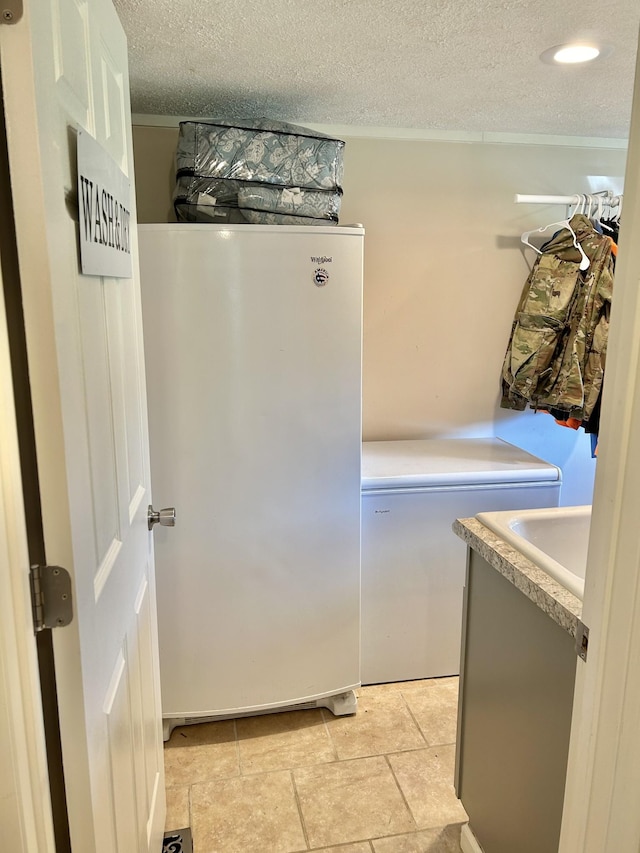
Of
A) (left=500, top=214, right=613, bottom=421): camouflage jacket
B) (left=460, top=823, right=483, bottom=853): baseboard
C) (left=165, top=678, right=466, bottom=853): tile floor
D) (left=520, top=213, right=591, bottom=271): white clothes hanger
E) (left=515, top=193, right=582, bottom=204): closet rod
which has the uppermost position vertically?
(left=515, top=193, right=582, bottom=204): closet rod

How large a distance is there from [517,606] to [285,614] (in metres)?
0.97

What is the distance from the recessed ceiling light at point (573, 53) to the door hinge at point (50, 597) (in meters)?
1.78

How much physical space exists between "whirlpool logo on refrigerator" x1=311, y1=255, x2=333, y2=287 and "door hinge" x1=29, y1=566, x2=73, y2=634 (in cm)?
131

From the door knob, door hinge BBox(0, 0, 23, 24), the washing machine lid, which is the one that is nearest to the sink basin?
the washing machine lid

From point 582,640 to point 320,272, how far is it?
133 centimetres

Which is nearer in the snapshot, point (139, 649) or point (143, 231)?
point (139, 649)

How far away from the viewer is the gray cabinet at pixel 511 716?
47.1 inches

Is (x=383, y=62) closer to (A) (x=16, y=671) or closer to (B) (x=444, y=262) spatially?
(B) (x=444, y=262)

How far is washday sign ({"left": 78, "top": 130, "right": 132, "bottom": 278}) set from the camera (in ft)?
3.00

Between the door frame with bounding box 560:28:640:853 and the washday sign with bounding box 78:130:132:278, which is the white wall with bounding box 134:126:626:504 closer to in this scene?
Result: the washday sign with bounding box 78:130:132:278

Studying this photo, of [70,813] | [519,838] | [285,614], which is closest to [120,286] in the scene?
A: [70,813]

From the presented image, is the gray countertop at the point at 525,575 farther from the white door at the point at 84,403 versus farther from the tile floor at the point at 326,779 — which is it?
the tile floor at the point at 326,779

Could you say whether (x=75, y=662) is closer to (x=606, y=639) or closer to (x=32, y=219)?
(x=32, y=219)

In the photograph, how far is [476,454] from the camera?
2488 millimetres
